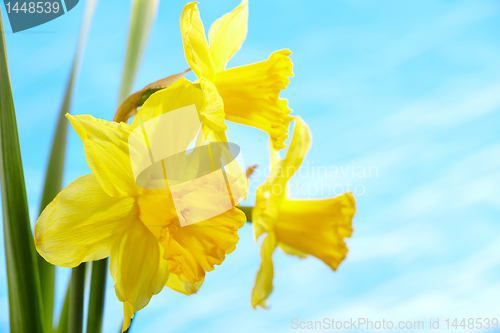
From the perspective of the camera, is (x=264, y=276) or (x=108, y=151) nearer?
(x=108, y=151)

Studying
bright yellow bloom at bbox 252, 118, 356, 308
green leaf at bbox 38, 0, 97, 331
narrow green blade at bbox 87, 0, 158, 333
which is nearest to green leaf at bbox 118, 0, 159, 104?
narrow green blade at bbox 87, 0, 158, 333

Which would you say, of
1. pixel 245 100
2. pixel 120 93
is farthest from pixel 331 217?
pixel 120 93

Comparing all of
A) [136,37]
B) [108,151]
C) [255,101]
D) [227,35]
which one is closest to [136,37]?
[136,37]

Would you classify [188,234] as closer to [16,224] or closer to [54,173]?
[16,224]

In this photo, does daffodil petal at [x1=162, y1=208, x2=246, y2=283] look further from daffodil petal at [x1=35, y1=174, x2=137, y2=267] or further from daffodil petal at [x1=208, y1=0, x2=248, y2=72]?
daffodil petal at [x1=208, y1=0, x2=248, y2=72]

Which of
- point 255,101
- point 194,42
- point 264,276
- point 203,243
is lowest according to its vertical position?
point 264,276
